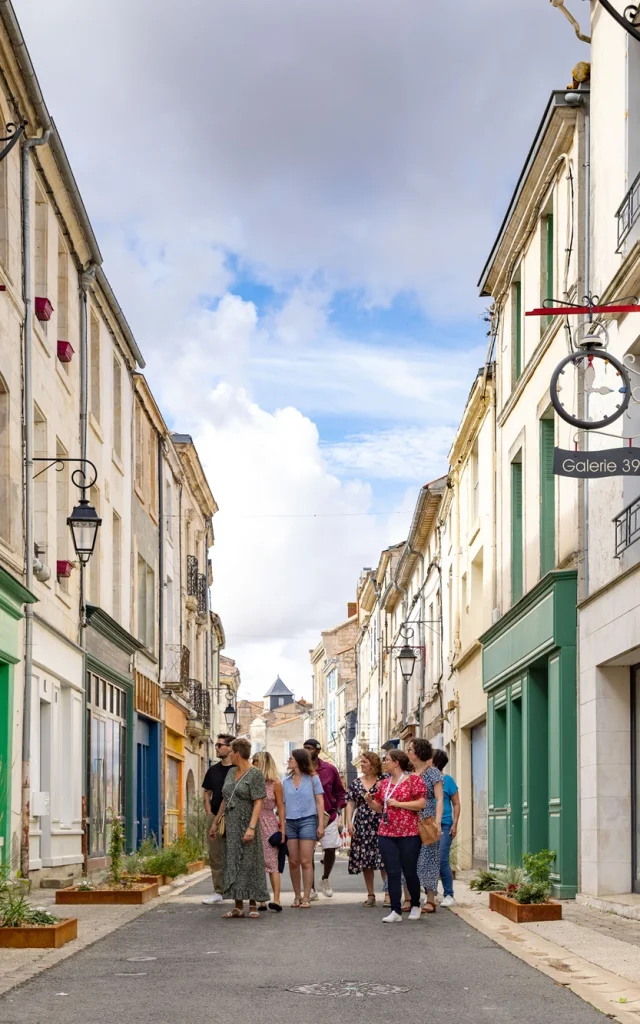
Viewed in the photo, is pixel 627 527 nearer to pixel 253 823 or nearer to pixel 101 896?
pixel 253 823

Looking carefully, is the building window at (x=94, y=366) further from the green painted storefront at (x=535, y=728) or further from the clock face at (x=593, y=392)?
the clock face at (x=593, y=392)

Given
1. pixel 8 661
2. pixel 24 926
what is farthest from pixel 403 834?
pixel 8 661

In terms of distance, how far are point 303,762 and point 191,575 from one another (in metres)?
27.6

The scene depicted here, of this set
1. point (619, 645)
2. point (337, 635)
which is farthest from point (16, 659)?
point (337, 635)

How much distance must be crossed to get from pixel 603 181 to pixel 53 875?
11085mm

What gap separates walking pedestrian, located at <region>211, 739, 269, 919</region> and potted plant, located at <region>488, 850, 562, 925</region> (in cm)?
220

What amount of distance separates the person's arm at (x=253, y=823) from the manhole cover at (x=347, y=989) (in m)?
5.04

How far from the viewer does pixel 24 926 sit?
10.4m

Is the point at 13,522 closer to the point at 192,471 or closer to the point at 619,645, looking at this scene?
the point at 619,645

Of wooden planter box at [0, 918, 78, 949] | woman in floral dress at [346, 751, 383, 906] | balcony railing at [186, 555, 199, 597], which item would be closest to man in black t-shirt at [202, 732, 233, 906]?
woman in floral dress at [346, 751, 383, 906]

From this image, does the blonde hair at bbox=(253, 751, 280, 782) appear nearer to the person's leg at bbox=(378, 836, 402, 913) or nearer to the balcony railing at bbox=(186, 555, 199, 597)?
the person's leg at bbox=(378, 836, 402, 913)

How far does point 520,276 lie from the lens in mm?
21922

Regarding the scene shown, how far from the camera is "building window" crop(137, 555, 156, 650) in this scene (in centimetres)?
3064

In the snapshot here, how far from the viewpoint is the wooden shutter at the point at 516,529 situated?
2194 centimetres
